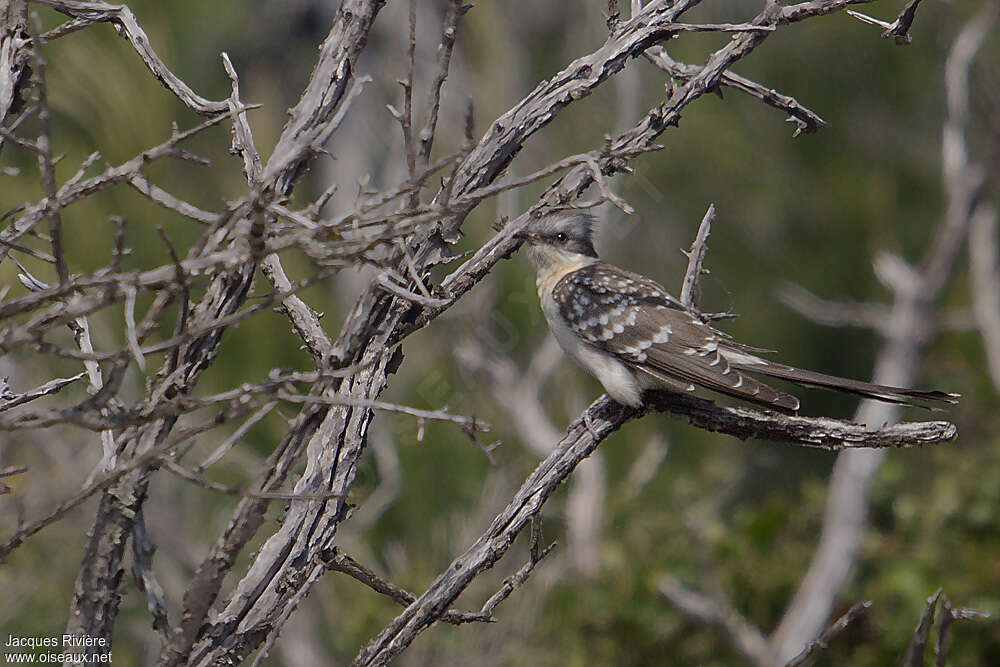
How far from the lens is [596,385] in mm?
5488

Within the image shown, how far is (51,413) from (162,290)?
0.22 m

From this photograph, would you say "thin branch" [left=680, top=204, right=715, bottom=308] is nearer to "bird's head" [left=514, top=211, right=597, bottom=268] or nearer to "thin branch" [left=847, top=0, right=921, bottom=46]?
"thin branch" [left=847, top=0, right=921, bottom=46]

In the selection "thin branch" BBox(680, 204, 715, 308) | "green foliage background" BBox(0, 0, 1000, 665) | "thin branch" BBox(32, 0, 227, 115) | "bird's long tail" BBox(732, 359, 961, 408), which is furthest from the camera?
A: "green foliage background" BBox(0, 0, 1000, 665)

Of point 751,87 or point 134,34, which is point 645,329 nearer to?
point 751,87

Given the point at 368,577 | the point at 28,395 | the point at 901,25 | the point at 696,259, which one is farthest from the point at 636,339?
the point at 28,395

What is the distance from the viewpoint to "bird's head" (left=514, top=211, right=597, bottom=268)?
3496mm

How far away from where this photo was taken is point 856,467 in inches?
183

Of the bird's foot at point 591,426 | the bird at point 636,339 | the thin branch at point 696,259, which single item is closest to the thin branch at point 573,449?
the bird's foot at point 591,426

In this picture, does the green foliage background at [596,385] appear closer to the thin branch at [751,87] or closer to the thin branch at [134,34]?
the thin branch at [751,87]

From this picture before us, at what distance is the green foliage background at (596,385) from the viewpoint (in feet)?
11.2

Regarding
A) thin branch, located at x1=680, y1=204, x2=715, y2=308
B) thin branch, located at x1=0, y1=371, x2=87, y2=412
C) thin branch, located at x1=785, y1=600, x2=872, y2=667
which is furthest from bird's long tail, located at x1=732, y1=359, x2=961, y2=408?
thin branch, located at x1=0, y1=371, x2=87, y2=412

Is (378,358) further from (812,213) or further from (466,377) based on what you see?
(812,213)

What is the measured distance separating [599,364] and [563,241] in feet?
2.20

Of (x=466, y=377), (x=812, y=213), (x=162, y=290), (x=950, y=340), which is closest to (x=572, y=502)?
(x=466, y=377)
